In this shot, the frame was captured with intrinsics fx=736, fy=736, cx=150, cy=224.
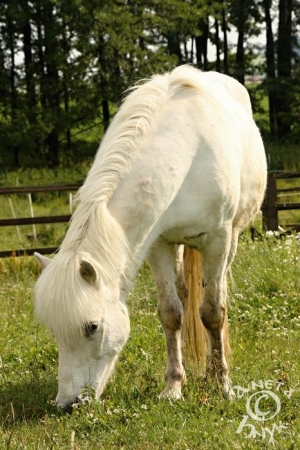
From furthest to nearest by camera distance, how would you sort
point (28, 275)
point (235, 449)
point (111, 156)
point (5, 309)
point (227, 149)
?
point (28, 275) < point (5, 309) < point (227, 149) < point (111, 156) < point (235, 449)

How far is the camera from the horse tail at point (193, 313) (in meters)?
5.19

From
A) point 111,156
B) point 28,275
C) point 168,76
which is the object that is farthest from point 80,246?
point 28,275

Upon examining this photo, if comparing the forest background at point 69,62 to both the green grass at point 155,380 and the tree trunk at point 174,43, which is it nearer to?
the tree trunk at point 174,43

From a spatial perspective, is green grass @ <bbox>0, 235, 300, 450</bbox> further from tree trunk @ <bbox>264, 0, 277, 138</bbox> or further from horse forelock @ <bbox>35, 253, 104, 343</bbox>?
tree trunk @ <bbox>264, 0, 277, 138</bbox>

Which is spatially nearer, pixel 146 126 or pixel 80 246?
pixel 80 246

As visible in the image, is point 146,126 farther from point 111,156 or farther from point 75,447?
point 75,447

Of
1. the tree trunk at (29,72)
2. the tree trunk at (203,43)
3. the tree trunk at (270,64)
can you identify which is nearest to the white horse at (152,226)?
the tree trunk at (29,72)

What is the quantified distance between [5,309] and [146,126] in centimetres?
319

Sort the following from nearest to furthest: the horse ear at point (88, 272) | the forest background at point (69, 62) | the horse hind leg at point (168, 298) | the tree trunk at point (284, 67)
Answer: the horse ear at point (88, 272), the horse hind leg at point (168, 298), the forest background at point (69, 62), the tree trunk at point (284, 67)

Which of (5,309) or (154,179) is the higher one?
(154,179)

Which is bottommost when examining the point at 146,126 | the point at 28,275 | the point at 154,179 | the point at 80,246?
the point at 28,275

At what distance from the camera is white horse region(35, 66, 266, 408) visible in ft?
12.4

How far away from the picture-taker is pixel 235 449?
11.0ft

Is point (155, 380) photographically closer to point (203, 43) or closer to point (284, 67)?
point (284, 67)
